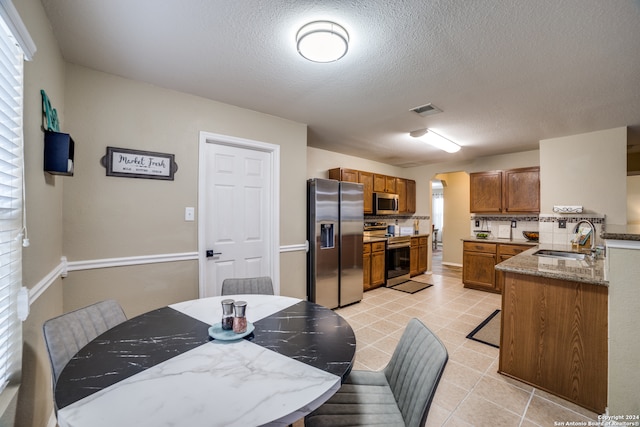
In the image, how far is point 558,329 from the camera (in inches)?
78.5

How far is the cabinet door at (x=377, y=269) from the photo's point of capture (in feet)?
15.3

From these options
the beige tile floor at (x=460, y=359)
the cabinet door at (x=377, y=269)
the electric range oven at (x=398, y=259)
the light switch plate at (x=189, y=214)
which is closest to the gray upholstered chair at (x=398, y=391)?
the beige tile floor at (x=460, y=359)

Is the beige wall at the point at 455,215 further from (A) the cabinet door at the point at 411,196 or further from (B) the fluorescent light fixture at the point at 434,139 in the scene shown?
(B) the fluorescent light fixture at the point at 434,139

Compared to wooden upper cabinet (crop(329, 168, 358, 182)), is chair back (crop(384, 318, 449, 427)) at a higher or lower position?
lower

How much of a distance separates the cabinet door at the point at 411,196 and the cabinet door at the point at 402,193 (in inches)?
Result: 5.1

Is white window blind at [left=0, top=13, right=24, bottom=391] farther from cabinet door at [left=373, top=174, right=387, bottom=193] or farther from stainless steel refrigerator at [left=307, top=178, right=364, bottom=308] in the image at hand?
cabinet door at [left=373, top=174, right=387, bottom=193]

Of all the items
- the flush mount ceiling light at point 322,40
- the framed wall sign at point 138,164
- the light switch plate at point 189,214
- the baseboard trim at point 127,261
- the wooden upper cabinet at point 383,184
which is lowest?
the baseboard trim at point 127,261

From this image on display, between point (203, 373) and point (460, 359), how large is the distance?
2.45 metres

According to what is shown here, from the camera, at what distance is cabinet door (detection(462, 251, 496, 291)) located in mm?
4566

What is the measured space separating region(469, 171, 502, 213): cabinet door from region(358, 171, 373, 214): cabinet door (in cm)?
191

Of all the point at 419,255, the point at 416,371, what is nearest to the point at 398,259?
the point at 419,255

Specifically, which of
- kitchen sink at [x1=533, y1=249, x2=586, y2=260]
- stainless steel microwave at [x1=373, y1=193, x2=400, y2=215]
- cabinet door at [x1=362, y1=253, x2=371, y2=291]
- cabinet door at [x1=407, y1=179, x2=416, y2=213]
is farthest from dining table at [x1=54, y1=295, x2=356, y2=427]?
cabinet door at [x1=407, y1=179, x2=416, y2=213]

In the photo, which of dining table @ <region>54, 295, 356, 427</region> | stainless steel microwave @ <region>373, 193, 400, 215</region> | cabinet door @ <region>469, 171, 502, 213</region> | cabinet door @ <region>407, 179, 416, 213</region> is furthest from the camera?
cabinet door @ <region>407, 179, 416, 213</region>

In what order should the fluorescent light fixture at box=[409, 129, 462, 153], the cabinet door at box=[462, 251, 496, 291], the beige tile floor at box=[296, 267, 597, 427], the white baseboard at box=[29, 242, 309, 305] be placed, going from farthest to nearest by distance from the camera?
the cabinet door at box=[462, 251, 496, 291], the fluorescent light fixture at box=[409, 129, 462, 153], the beige tile floor at box=[296, 267, 597, 427], the white baseboard at box=[29, 242, 309, 305]
